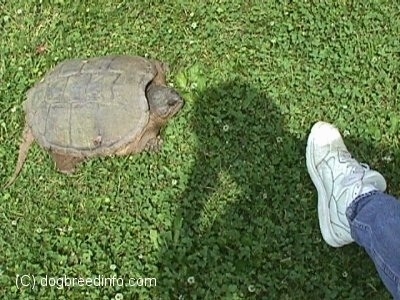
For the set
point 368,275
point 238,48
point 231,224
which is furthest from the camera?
point 238,48

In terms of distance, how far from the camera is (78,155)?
4.38 meters

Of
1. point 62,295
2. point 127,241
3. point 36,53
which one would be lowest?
point 62,295

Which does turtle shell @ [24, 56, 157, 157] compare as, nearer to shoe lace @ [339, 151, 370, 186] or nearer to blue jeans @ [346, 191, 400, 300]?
shoe lace @ [339, 151, 370, 186]

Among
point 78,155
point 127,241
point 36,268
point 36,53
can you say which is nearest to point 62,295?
point 36,268

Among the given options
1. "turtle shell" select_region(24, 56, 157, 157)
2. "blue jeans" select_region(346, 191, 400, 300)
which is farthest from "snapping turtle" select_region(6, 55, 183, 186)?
"blue jeans" select_region(346, 191, 400, 300)

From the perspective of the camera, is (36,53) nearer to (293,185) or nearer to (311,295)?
(293,185)

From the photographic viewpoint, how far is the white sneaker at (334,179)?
368cm

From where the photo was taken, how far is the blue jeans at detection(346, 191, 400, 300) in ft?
9.95

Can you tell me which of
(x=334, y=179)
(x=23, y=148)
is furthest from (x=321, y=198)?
(x=23, y=148)

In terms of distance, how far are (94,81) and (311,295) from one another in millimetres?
1799

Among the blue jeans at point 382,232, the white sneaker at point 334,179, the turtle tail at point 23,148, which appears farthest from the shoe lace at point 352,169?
the turtle tail at point 23,148

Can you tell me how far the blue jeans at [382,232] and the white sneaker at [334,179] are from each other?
0.21m

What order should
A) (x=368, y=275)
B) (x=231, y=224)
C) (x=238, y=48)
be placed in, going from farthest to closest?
(x=238, y=48) < (x=231, y=224) < (x=368, y=275)

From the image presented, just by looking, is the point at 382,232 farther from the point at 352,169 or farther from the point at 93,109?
the point at 93,109
